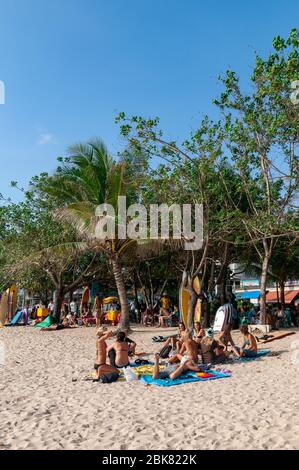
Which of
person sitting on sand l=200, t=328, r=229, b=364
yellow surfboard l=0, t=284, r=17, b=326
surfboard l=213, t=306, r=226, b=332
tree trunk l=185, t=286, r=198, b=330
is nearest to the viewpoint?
person sitting on sand l=200, t=328, r=229, b=364

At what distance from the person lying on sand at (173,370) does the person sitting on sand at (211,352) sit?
0.97m

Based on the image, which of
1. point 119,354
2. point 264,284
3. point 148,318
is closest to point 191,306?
point 264,284

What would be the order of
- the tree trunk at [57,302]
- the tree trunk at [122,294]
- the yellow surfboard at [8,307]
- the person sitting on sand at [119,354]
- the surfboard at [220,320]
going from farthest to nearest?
1. the yellow surfboard at [8,307]
2. the tree trunk at [57,302]
3. the tree trunk at [122,294]
4. the surfboard at [220,320]
5. the person sitting on sand at [119,354]

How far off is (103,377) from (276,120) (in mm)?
7820

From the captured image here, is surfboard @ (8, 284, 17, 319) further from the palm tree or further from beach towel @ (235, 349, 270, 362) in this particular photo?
beach towel @ (235, 349, 270, 362)

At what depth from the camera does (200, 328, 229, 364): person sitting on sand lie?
1030cm

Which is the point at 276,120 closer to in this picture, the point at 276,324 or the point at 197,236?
the point at 197,236

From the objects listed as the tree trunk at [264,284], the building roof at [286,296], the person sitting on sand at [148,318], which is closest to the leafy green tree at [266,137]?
the tree trunk at [264,284]

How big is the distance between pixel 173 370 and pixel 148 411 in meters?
2.67

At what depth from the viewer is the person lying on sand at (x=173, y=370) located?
8727 mm

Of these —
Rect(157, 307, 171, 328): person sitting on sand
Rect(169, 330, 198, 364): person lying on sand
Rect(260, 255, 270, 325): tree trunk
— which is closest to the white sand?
Rect(169, 330, 198, 364): person lying on sand

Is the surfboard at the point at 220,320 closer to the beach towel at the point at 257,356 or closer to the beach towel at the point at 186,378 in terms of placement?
the beach towel at the point at 257,356

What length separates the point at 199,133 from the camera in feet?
45.3

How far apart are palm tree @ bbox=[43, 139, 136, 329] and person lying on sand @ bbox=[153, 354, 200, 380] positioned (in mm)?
7414
